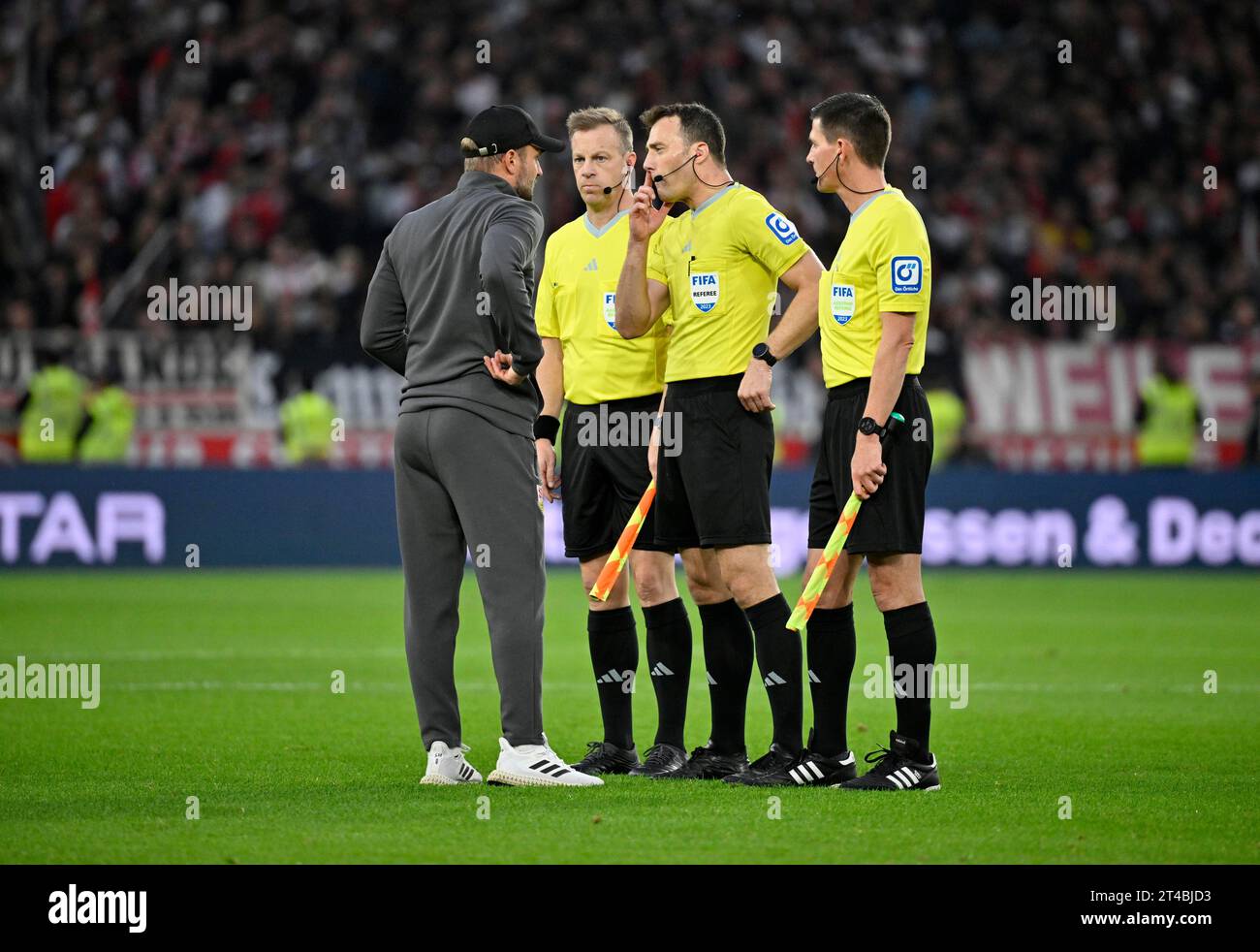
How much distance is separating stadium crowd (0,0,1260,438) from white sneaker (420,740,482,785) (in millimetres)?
→ 13710

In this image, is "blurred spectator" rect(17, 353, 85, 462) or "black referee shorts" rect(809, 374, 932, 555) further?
"blurred spectator" rect(17, 353, 85, 462)

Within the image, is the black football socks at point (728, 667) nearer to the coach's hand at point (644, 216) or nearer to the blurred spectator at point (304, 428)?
the coach's hand at point (644, 216)

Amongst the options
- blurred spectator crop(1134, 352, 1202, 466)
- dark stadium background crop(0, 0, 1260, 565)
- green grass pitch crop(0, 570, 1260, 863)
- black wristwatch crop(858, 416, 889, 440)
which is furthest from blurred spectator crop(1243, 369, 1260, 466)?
black wristwatch crop(858, 416, 889, 440)

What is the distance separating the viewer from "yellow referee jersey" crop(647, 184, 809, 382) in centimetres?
696

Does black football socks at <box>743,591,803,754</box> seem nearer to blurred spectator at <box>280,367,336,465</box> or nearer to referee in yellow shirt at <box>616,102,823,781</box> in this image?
referee in yellow shirt at <box>616,102,823,781</box>

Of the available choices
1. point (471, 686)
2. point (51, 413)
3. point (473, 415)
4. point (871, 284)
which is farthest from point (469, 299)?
point (51, 413)

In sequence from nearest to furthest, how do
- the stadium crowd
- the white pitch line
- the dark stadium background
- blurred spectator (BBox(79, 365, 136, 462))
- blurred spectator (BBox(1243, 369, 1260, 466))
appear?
1. the white pitch line
2. blurred spectator (BBox(79, 365, 136, 462))
3. the dark stadium background
4. blurred spectator (BBox(1243, 369, 1260, 466))
5. the stadium crowd

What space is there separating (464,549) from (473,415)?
1.74 feet

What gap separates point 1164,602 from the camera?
15.7 metres

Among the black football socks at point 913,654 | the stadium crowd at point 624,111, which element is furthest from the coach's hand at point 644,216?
the stadium crowd at point 624,111

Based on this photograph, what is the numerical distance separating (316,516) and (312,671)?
291 inches

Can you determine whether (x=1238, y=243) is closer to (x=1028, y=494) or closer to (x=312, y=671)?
(x=1028, y=494)

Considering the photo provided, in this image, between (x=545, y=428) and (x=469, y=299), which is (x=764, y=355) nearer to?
(x=469, y=299)

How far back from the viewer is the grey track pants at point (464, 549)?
673 centimetres
